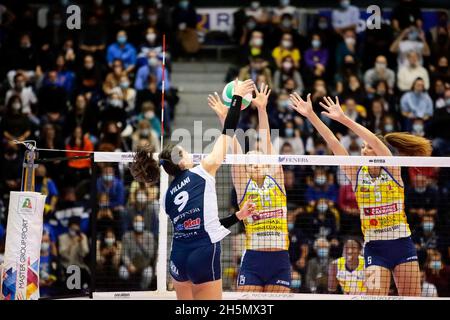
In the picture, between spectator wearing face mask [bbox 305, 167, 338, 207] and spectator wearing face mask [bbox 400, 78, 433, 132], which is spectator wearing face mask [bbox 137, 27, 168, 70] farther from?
spectator wearing face mask [bbox 400, 78, 433, 132]

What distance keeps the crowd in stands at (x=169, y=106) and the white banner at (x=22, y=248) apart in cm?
418

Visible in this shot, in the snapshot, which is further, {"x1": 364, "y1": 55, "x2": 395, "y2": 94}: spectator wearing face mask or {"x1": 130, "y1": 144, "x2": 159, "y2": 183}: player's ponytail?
{"x1": 364, "y1": 55, "x2": 395, "y2": 94}: spectator wearing face mask

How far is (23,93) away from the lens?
17.8 meters

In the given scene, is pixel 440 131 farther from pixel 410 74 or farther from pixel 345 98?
pixel 345 98

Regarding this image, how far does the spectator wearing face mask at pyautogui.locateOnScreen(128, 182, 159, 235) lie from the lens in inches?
567

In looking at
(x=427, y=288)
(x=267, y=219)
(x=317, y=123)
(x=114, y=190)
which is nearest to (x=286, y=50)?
(x=114, y=190)

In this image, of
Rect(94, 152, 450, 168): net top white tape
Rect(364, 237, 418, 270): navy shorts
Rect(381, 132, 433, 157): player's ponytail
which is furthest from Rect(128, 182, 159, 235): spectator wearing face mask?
Rect(364, 237, 418, 270): navy shorts

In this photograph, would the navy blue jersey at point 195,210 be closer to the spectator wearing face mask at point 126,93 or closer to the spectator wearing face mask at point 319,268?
the spectator wearing face mask at point 319,268

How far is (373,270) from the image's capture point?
970 centimetres

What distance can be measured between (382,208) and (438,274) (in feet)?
14.1

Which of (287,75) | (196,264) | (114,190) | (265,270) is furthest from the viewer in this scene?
(287,75)

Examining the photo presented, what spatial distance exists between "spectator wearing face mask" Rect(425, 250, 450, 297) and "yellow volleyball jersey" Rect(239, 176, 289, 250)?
14.9 feet

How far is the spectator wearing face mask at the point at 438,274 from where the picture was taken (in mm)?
13414

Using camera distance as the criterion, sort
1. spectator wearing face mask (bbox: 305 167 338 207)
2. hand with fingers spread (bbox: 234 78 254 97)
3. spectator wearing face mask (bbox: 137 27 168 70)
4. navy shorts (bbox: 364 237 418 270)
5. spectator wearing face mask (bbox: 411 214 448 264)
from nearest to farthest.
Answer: hand with fingers spread (bbox: 234 78 254 97)
navy shorts (bbox: 364 237 418 270)
spectator wearing face mask (bbox: 411 214 448 264)
spectator wearing face mask (bbox: 305 167 338 207)
spectator wearing face mask (bbox: 137 27 168 70)
